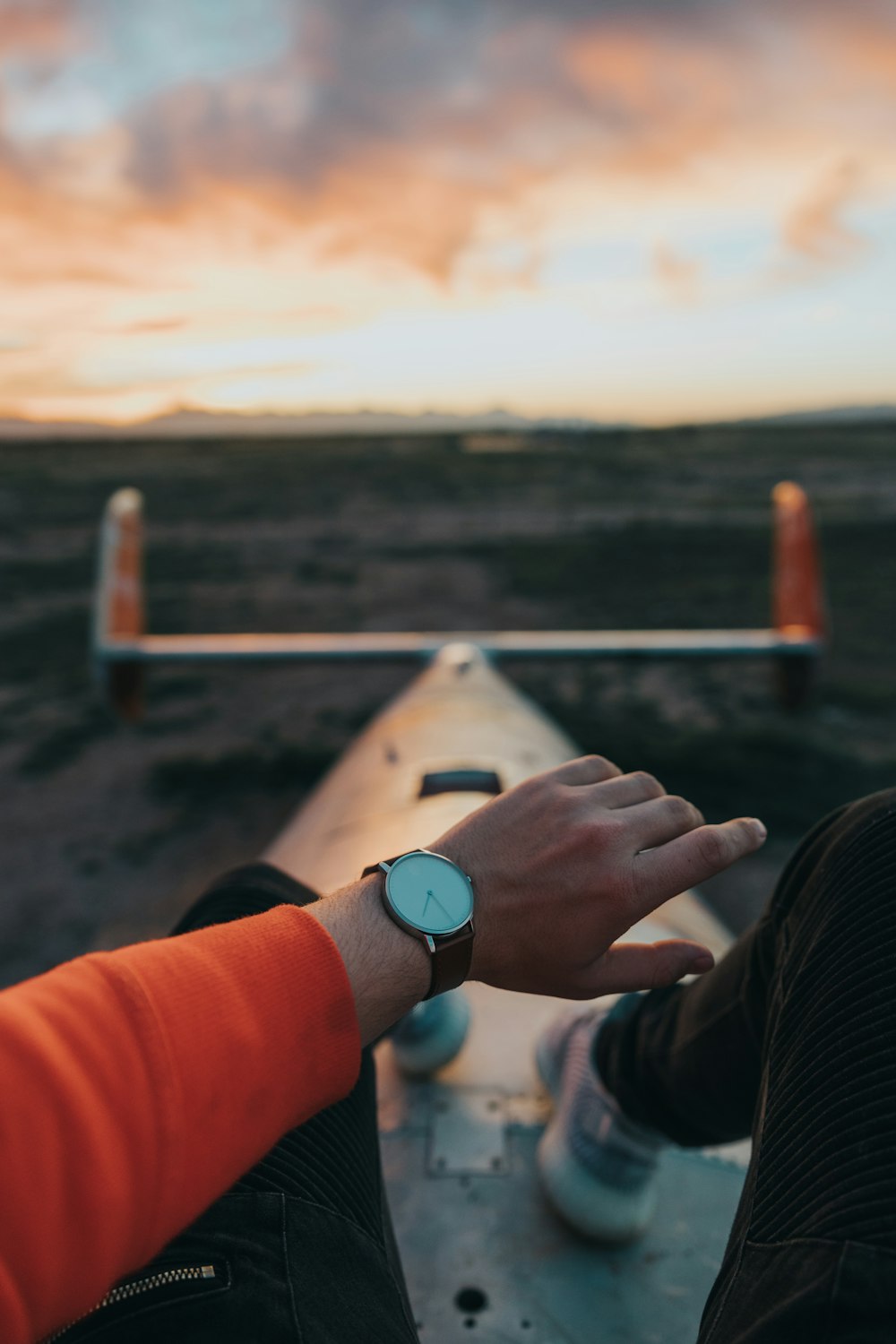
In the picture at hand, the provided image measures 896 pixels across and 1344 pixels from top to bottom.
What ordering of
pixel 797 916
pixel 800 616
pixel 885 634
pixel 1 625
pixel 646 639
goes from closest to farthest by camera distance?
pixel 797 916 → pixel 646 639 → pixel 800 616 → pixel 885 634 → pixel 1 625

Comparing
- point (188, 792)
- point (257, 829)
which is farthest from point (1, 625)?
point (257, 829)

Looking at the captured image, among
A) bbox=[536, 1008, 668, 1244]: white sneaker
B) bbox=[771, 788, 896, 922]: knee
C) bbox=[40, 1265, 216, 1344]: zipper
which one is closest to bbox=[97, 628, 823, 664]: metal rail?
bbox=[536, 1008, 668, 1244]: white sneaker

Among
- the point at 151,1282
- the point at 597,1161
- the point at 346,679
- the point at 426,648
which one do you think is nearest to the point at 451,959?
the point at 151,1282

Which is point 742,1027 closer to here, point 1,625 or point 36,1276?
point 36,1276

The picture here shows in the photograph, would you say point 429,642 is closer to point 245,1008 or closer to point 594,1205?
point 594,1205

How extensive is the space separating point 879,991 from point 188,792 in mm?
7839

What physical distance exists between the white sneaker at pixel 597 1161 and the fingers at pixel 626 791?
3.37ft

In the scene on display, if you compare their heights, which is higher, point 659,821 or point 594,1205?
point 659,821

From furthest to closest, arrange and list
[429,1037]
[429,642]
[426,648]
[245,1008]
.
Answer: [429,642], [426,648], [429,1037], [245,1008]

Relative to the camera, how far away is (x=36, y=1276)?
84 cm

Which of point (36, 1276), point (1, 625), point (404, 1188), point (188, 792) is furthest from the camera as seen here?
point (1, 625)

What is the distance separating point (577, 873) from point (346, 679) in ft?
34.0

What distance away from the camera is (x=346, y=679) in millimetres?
11594

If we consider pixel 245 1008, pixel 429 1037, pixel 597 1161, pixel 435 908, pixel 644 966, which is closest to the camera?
pixel 245 1008
